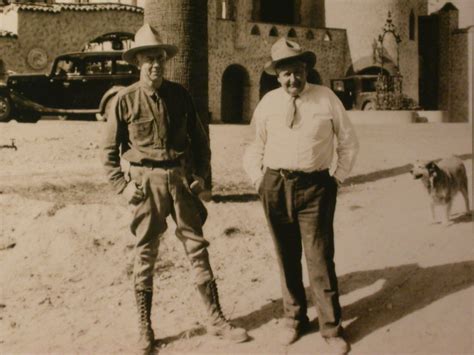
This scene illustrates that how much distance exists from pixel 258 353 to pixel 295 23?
23.8 meters

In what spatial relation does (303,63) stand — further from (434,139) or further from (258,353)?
(434,139)

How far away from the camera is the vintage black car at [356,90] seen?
2245 cm

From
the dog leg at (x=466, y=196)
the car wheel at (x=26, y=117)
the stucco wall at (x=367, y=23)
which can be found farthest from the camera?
the stucco wall at (x=367, y=23)

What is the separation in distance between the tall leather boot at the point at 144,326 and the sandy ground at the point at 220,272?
0.10 m

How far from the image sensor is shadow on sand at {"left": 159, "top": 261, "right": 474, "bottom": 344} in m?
3.77

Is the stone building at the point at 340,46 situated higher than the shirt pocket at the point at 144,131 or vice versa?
the stone building at the point at 340,46

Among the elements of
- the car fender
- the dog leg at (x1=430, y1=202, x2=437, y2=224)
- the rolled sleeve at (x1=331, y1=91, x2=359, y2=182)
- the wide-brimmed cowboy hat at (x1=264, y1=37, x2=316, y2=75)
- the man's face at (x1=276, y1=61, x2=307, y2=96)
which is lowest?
the dog leg at (x1=430, y1=202, x2=437, y2=224)

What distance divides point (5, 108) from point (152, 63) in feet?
30.2

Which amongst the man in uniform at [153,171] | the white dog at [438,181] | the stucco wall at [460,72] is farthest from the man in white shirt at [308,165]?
the stucco wall at [460,72]

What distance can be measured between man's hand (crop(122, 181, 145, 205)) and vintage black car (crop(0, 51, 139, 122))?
8991 millimetres

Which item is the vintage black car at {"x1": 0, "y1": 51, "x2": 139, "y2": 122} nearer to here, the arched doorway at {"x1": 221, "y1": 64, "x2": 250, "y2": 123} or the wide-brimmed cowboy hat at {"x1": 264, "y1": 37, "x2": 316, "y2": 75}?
the wide-brimmed cowboy hat at {"x1": 264, "y1": 37, "x2": 316, "y2": 75}

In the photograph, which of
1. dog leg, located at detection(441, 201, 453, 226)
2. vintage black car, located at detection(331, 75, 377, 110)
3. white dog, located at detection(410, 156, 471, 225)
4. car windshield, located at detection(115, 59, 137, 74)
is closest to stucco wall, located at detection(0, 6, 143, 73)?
car windshield, located at detection(115, 59, 137, 74)

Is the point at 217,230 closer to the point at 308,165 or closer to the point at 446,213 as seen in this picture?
the point at 446,213

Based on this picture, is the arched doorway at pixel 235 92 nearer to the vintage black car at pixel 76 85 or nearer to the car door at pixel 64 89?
the vintage black car at pixel 76 85
